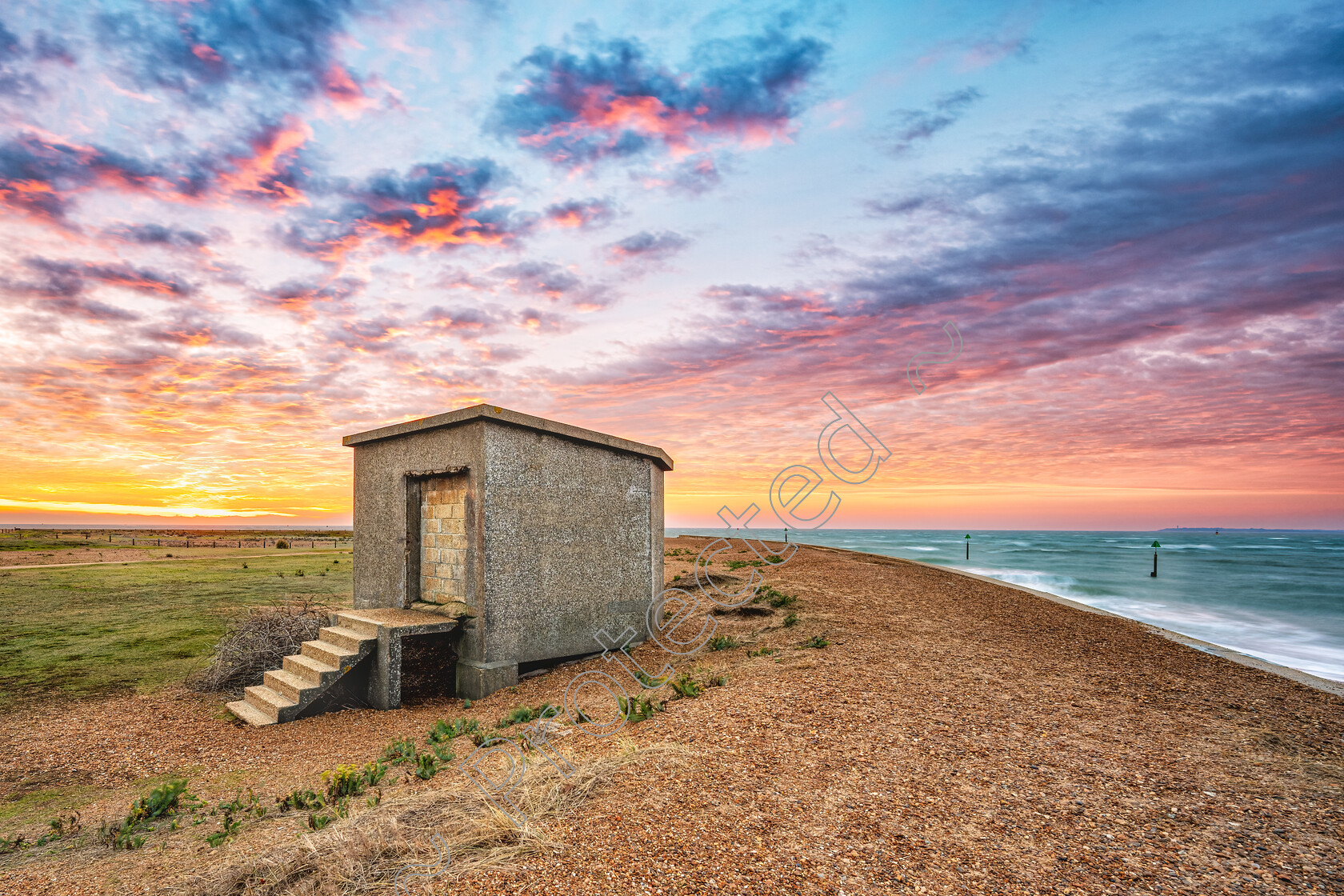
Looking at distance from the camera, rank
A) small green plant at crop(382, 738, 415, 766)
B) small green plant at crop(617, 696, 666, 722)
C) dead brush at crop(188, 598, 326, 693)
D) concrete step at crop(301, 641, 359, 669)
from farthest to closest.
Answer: dead brush at crop(188, 598, 326, 693) → concrete step at crop(301, 641, 359, 669) → small green plant at crop(617, 696, 666, 722) → small green plant at crop(382, 738, 415, 766)

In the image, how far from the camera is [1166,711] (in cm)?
646

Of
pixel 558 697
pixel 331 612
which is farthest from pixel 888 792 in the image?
pixel 331 612

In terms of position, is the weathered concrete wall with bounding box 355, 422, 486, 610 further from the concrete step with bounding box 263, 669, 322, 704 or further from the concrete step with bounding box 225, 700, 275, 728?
the concrete step with bounding box 225, 700, 275, 728

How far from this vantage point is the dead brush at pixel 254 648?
336 inches

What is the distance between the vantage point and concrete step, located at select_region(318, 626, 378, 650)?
7.79 meters

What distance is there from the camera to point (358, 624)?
26.8 feet

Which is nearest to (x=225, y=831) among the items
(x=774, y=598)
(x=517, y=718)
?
(x=517, y=718)

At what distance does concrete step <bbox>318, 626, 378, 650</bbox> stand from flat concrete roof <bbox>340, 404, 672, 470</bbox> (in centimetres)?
278

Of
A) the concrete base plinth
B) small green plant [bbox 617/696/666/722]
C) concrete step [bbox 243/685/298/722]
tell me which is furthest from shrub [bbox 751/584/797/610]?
concrete step [bbox 243/685/298/722]

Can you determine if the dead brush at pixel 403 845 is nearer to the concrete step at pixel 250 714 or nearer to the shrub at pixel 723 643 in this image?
the concrete step at pixel 250 714

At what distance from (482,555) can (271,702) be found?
2922mm

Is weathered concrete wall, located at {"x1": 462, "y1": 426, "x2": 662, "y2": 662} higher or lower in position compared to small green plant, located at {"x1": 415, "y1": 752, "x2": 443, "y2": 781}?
higher

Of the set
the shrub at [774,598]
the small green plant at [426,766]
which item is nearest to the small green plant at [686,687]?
the small green plant at [426,766]

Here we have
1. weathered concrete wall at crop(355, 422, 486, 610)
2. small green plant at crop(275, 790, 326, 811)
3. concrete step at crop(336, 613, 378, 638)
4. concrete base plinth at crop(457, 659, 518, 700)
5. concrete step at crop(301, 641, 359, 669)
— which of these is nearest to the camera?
small green plant at crop(275, 790, 326, 811)
